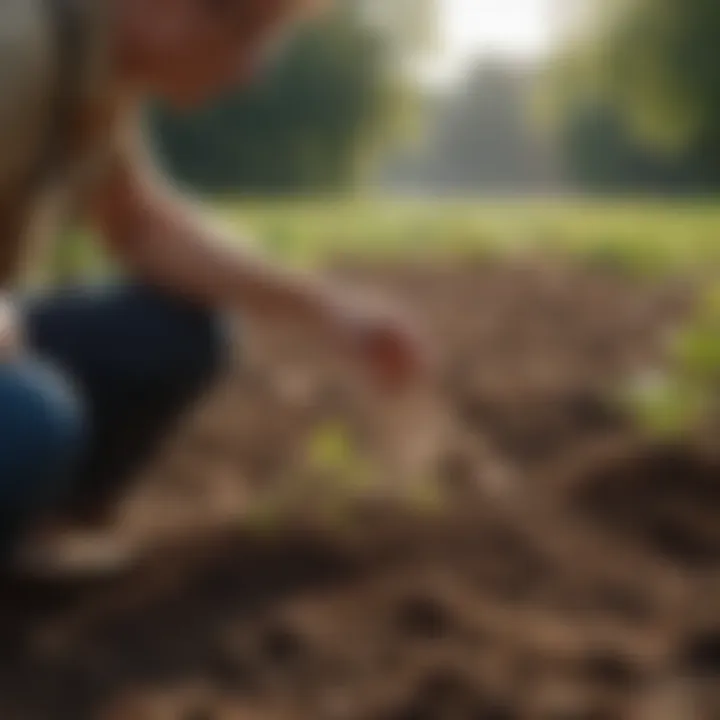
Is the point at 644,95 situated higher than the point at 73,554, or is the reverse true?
the point at 644,95

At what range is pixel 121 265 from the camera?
782 millimetres

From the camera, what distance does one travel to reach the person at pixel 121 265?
672mm

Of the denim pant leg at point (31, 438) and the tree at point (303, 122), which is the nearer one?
the denim pant leg at point (31, 438)

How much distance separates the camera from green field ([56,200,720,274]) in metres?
0.88

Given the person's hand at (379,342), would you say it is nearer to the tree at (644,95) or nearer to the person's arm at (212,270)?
the person's arm at (212,270)

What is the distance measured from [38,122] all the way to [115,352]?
0.52ft

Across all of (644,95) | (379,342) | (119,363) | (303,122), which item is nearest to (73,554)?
(119,363)

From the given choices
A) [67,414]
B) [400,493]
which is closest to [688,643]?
[400,493]

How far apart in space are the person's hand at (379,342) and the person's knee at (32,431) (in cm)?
18

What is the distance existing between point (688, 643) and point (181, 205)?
384 millimetres

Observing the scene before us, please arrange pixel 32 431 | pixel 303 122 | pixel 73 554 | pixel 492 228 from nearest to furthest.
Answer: pixel 32 431
pixel 73 554
pixel 303 122
pixel 492 228

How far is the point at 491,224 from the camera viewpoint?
0.97 metres

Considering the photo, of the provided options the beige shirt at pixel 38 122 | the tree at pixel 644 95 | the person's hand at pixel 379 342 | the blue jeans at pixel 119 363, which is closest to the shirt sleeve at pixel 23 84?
the beige shirt at pixel 38 122

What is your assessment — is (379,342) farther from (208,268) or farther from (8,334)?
(8,334)
